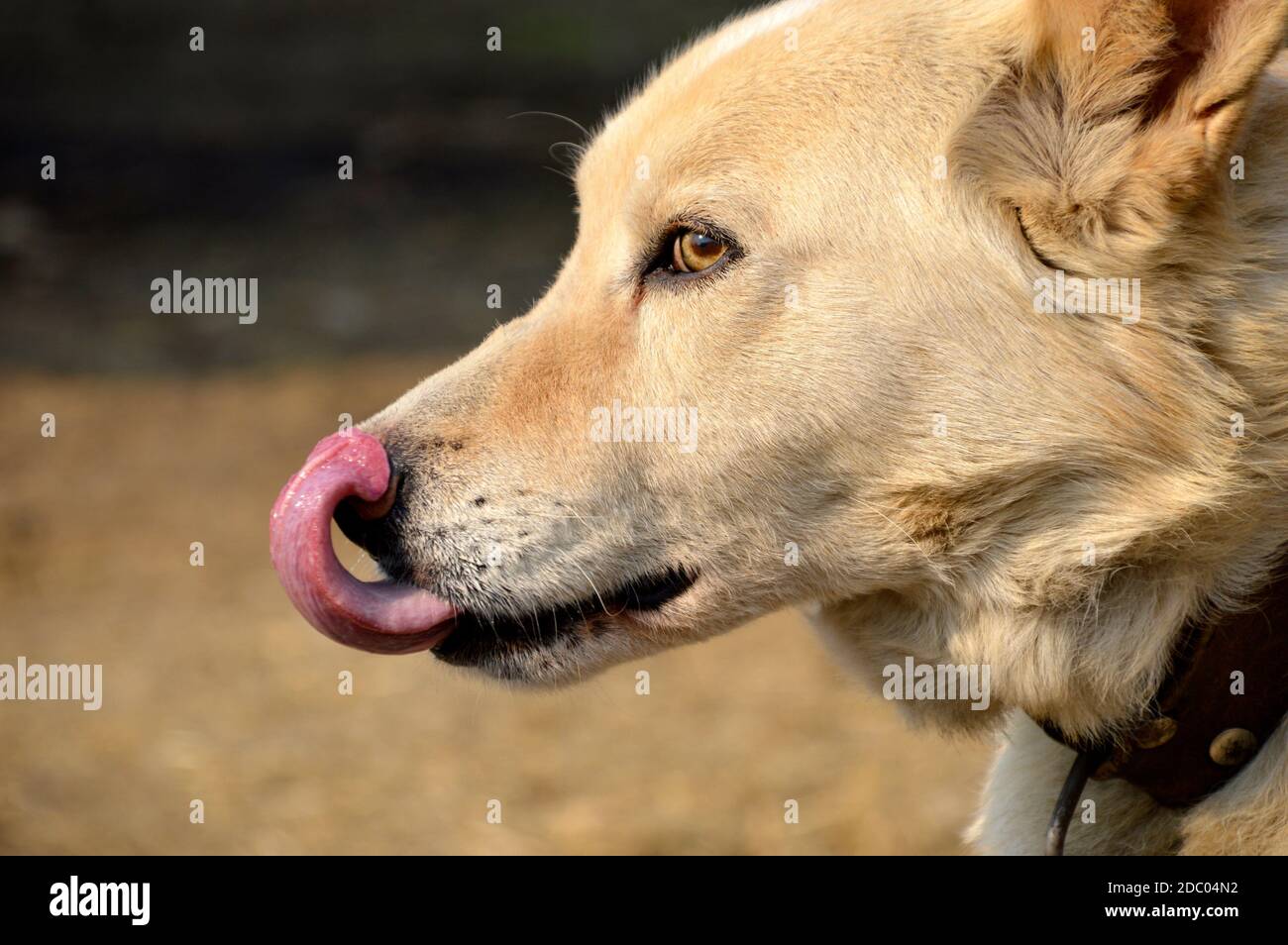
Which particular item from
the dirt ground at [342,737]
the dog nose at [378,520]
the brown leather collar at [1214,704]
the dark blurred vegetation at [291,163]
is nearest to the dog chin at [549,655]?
the dog nose at [378,520]

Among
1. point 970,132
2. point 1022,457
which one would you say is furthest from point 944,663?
point 970,132

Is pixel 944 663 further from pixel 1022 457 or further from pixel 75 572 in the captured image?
pixel 75 572

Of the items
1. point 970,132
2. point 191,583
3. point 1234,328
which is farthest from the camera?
point 191,583

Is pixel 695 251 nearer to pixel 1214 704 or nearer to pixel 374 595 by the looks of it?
pixel 374 595

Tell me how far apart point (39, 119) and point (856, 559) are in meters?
10.1

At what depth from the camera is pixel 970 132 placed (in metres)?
2.40

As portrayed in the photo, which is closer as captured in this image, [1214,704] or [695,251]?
[1214,704]

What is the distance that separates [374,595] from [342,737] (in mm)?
3154

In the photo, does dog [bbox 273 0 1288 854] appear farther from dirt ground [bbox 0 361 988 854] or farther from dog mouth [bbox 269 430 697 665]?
dirt ground [bbox 0 361 988 854]

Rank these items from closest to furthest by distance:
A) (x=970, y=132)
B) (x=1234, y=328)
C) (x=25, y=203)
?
(x=1234, y=328) < (x=970, y=132) < (x=25, y=203)

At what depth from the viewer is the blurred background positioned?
4.89 m

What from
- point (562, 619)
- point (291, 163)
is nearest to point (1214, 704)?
point (562, 619)

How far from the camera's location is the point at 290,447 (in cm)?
776

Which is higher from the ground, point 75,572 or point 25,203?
point 25,203
